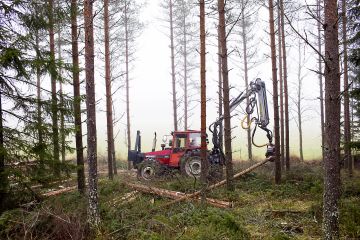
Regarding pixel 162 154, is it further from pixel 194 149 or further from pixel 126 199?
pixel 126 199

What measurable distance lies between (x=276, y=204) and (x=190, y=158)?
18.2 ft

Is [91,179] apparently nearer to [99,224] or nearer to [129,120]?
[99,224]

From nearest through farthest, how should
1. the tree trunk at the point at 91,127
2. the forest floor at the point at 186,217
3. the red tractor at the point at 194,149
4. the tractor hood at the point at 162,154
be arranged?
1. the forest floor at the point at 186,217
2. the tree trunk at the point at 91,127
3. the red tractor at the point at 194,149
4. the tractor hood at the point at 162,154

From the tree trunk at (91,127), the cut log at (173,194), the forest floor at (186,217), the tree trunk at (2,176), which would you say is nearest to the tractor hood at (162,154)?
the cut log at (173,194)

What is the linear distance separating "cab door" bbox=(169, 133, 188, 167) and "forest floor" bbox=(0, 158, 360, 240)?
386cm

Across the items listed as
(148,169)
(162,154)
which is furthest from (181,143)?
(148,169)

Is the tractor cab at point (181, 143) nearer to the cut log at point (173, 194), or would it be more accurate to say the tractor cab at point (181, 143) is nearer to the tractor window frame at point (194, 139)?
the tractor window frame at point (194, 139)

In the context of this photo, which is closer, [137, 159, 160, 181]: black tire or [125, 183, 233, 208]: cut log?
[125, 183, 233, 208]: cut log

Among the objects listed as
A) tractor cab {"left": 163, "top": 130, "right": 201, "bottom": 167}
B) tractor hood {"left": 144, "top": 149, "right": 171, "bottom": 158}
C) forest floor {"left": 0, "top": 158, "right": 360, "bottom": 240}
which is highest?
tractor cab {"left": 163, "top": 130, "right": 201, "bottom": 167}

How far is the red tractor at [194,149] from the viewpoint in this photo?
14.6m

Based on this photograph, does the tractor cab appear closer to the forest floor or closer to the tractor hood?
the tractor hood

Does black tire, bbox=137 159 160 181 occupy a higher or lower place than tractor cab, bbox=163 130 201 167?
lower

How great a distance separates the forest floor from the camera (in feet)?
24.3

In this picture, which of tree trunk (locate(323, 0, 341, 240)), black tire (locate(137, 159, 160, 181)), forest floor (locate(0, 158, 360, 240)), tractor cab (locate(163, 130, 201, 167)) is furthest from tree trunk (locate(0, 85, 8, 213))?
tractor cab (locate(163, 130, 201, 167))
